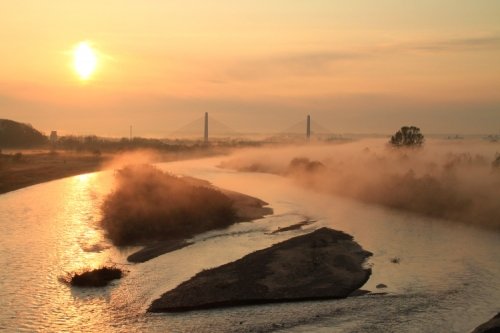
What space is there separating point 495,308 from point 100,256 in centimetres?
2008

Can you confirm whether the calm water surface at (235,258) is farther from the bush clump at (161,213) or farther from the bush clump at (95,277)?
the bush clump at (161,213)

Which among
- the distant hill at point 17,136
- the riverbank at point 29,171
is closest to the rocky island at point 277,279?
the riverbank at point 29,171

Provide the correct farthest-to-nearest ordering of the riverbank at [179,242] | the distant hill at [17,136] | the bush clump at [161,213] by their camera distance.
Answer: the distant hill at [17,136], the bush clump at [161,213], the riverbank at [179,242]

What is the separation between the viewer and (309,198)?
60312mm

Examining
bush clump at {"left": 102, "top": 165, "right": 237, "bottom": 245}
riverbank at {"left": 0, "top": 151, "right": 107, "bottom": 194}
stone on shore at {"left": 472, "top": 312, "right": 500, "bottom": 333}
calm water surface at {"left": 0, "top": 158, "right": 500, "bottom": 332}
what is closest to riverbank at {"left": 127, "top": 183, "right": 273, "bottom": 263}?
calm water surface at {"left": 0, "top": 158, "right": 500, "bottom": 332}

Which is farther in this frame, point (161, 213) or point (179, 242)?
point (161, 213)

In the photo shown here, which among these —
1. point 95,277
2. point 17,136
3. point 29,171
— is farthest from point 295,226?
point 17,136

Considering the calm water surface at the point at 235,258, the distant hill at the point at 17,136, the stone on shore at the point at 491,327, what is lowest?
the calm water surface at the point at 235,258

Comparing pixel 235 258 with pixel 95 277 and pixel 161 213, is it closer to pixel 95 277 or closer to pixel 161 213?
pixel 95 277

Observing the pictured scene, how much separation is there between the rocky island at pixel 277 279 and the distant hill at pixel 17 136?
151 metres

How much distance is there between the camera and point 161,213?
126 feet

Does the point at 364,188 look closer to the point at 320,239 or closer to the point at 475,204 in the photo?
the point at 475,204

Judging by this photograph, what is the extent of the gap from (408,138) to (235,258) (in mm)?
72645

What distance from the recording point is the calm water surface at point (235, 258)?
19844mm
